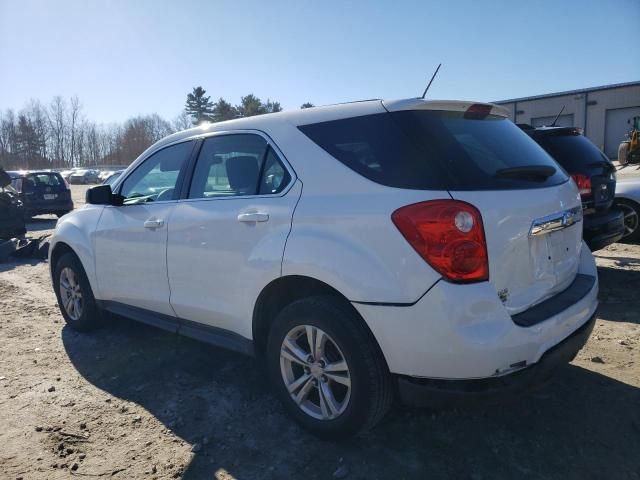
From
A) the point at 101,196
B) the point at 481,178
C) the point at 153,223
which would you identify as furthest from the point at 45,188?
the point at 481,178

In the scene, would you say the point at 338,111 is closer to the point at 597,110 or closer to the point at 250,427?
the point at 250,427

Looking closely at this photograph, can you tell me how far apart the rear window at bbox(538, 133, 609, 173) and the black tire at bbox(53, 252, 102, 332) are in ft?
16.2

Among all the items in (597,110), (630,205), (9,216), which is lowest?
(9,216)

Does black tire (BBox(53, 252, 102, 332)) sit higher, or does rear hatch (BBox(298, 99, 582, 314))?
rear hatch (BBox(298, 99, 582, 314))

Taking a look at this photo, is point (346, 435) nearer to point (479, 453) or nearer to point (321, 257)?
point (479, 453)

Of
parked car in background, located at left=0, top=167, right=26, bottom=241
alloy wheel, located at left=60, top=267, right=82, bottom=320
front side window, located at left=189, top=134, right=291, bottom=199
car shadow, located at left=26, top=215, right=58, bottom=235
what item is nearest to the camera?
front side window, located at left=189, top=134, right=291, bottom=199

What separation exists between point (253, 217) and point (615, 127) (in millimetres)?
43635

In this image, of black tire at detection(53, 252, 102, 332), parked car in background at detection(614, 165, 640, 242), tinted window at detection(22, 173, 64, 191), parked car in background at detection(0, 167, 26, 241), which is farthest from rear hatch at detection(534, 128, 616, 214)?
tinted window at detection(22, 173, 64, 191)

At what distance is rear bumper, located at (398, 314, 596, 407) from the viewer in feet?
7.51

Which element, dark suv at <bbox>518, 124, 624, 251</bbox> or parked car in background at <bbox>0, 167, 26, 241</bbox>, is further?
parked car in background at <bbox>0, 167, 26, 241</bbox>

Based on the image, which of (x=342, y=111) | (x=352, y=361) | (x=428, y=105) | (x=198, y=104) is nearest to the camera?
(x=352, y=361)

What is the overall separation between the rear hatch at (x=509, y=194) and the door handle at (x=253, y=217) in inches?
37.2

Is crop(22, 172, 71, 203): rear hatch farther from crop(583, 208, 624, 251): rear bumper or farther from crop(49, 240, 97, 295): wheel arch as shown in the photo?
crop(583, 208, 624, 251): rear bumper

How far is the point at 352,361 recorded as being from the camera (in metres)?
2.51
